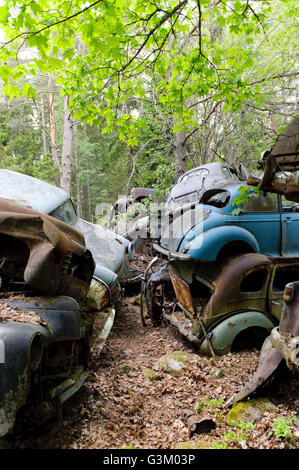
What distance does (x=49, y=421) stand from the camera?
2561 mm

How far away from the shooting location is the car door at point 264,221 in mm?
5562

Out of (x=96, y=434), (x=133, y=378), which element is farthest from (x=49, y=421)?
(x=133, y=378)

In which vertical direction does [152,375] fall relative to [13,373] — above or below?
below

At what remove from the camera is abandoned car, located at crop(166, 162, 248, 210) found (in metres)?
6.80

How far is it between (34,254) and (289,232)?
4886 millimetres

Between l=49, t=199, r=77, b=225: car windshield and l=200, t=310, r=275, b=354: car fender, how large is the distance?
3.33 metres

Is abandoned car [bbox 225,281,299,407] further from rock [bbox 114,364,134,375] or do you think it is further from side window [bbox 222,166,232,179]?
side window [bbox 222,166,232,179]

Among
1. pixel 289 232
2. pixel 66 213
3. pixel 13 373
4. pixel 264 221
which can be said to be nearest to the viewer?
pixel 13 373

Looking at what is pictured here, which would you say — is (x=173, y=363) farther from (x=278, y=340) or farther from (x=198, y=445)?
(x=278, y=340)

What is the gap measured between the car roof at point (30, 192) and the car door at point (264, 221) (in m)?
3.37

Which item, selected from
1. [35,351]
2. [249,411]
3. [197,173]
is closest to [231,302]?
[249,411]

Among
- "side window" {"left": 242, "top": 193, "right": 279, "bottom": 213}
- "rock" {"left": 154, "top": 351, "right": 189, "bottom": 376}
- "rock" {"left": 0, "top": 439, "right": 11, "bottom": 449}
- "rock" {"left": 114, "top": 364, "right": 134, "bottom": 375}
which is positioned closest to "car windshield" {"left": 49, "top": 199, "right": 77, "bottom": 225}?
"rock" {"left": 114, "top": 364, "right": 134, "bottom": 375}

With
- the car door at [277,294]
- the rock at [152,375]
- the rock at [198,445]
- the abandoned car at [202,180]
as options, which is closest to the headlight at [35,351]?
the rock at [198,445]

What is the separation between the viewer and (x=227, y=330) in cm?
475
